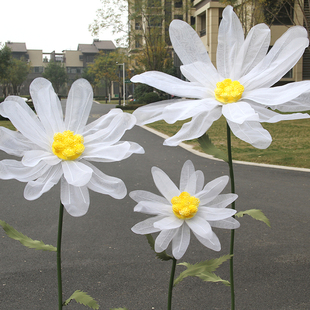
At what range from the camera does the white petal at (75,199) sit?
785 mm

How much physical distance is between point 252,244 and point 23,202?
155 inches

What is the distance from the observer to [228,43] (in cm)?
90

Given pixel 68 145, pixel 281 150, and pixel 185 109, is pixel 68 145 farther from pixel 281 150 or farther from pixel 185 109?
pixel 281 150

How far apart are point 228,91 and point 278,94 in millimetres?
103

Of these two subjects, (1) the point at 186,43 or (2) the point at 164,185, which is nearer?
(1) the point at 186,43

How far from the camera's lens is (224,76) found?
2.93 feet

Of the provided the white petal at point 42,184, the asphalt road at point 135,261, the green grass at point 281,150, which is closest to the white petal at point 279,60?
the white petal at point 42,184

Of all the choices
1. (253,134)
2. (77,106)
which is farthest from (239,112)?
(77,106)

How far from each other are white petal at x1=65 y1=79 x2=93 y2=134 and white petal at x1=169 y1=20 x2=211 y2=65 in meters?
0.22

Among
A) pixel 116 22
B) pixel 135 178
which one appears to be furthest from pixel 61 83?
pixel 135 178

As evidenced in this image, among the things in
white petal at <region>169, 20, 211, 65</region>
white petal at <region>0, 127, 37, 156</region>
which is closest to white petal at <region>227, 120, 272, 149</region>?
white petal at <region>169, 20, 211, 65</region>

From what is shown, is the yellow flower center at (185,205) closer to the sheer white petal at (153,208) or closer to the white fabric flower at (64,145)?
the sheer white petal at (153,208)

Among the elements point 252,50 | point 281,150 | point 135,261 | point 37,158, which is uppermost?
point 252,50

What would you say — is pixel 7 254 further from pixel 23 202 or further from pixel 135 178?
pixel 135 178
